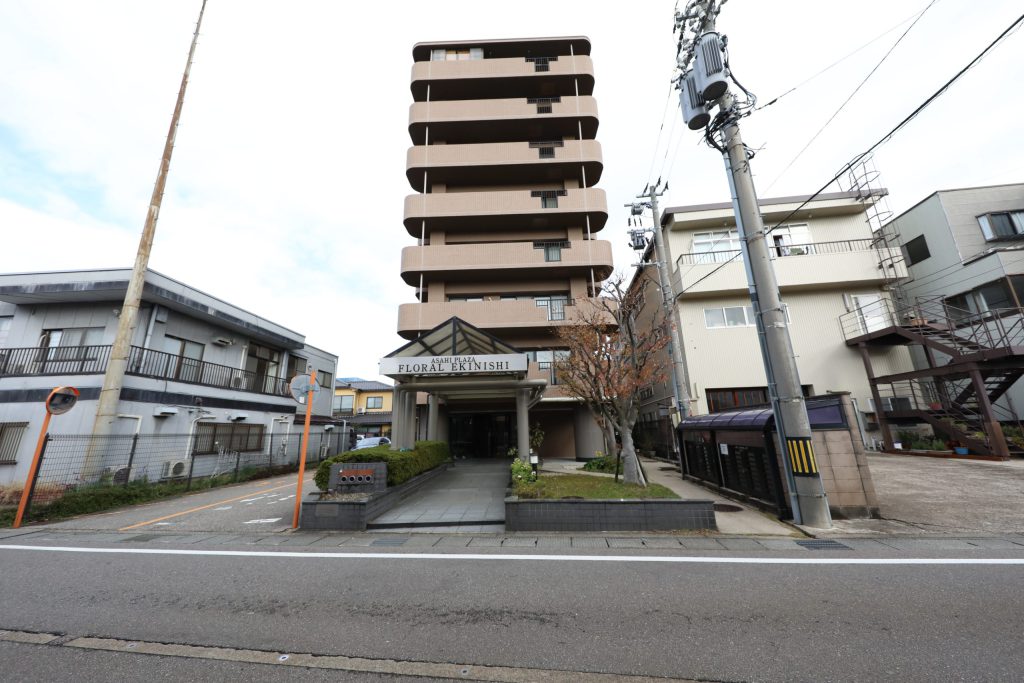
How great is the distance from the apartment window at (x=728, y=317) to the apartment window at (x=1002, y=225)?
863cm

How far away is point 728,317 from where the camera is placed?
16.9 metres

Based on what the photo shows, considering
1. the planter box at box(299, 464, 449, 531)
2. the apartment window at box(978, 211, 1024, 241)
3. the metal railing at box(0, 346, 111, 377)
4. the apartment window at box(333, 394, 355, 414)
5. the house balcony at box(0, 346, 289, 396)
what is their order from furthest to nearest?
the apartment window at box(333, 394, 355, 414) → the apartment window at box(978, 211, 1024, 241) → the metal railing at box(0, 346, 111, 377) → the house balcony at box(0, 346, 289, 396) → the planter box at box(299, 464, 449, 531)

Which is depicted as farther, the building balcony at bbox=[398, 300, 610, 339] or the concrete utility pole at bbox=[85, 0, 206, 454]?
the building balcony at bbox=[398, 300, 610, 339]

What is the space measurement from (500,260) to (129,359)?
47.3 ft

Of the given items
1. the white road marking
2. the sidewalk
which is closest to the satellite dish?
the white road marking

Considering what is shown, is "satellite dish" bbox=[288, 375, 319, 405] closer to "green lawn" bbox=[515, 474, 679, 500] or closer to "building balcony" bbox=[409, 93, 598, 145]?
"green lawn" bbox=[515, 474, 679, 500]

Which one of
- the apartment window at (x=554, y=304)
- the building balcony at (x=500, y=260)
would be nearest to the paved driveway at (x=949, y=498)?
the apartment window at (x=554, y=304)

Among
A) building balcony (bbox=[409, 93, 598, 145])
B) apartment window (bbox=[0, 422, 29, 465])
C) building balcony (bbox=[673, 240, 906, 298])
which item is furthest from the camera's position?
building balcony (bbox=[409, 93, 598, 145])

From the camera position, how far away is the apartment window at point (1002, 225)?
15906 millimetres

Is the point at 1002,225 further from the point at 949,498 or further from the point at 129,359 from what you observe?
the point at 129,359

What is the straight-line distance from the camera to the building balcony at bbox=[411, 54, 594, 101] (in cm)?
2158

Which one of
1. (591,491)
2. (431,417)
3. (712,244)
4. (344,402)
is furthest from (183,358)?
→ (344,402)

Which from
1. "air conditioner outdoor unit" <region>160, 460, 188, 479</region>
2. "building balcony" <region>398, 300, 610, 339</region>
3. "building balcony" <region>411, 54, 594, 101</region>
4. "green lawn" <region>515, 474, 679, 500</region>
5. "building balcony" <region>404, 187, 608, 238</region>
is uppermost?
"building balcony" <region>411, 54, 594, 101</region>

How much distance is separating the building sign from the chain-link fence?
7.16 m
